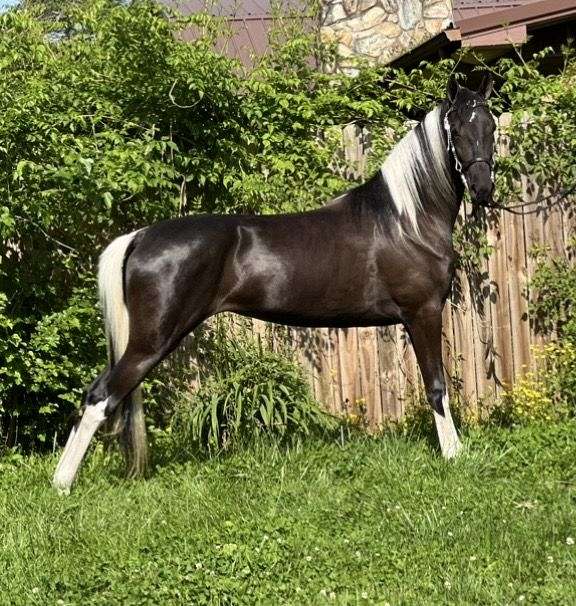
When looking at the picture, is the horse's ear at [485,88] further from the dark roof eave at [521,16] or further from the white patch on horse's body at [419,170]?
the dark roof eave at [521,16]

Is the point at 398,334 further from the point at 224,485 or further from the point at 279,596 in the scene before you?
the point at 279,596

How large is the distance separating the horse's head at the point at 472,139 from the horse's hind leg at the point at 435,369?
82 centimetres

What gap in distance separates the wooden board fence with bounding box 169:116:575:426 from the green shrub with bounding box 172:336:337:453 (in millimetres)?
349

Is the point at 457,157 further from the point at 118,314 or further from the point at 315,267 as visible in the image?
the point at 118,314

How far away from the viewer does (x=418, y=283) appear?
206 inches

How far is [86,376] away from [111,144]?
5.53 ft

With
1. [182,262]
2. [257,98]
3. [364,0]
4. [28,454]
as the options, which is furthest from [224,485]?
[364,0]

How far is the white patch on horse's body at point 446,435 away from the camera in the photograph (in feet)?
17.1

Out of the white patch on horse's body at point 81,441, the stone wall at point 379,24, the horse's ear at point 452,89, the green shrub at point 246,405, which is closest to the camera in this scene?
the white patch on horse's body at point 81,441

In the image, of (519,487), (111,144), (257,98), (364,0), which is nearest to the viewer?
(519,487)

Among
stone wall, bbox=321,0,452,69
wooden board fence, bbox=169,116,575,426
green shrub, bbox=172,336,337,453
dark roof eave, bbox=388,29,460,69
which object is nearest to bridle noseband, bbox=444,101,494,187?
wooden board fence, bbox=169,116,575,426

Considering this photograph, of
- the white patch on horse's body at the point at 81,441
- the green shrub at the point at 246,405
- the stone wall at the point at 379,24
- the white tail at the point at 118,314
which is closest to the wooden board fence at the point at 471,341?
the green shrub at the point at 246,405

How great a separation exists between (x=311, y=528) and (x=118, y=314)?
1.72m

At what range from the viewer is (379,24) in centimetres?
941
